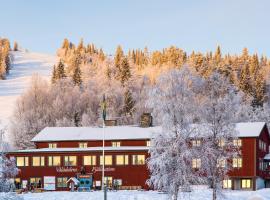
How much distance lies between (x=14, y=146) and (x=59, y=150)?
3906cm

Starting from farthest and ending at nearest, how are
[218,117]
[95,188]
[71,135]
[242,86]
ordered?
[242,86]
[71,135]
[95,188]
[218,117]

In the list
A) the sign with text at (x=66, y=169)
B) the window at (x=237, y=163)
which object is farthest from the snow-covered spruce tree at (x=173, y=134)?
the sign with text at (x=66, y=169)

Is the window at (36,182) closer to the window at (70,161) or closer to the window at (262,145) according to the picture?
the window at (70,161)

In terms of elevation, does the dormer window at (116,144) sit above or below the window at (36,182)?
above

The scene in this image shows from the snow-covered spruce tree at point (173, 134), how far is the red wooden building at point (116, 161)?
26259mm

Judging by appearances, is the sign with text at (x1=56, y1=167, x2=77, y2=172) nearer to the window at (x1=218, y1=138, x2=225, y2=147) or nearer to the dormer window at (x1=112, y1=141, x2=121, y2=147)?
the dormer window at (x1=112, y1=141, x2=121, y2=147)

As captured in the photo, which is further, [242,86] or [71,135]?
[242,86]

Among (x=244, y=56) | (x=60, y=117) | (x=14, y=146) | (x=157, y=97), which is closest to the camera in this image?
(x=157, y=97)

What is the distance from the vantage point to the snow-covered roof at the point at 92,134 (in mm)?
85750

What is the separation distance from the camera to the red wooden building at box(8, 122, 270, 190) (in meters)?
78.9

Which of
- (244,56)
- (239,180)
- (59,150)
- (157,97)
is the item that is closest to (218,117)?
(157,97)

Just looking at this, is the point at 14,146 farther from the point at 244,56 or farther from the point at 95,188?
the point at 244,56

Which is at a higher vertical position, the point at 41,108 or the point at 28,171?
the point at 41,108

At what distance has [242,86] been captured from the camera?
14888cm
